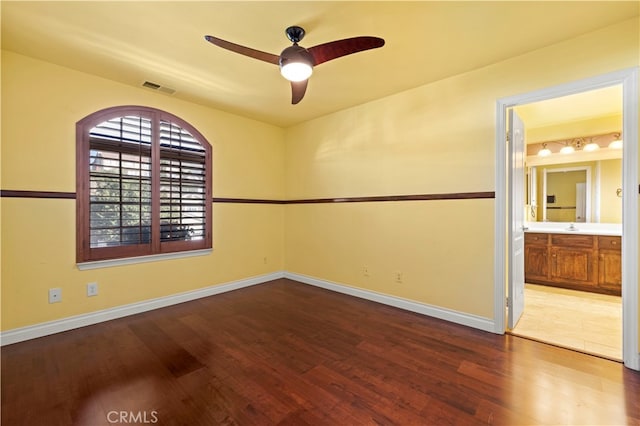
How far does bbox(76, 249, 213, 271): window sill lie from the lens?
280 centimetres

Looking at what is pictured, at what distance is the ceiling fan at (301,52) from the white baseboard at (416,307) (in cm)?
261

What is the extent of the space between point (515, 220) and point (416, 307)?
1.37 meters

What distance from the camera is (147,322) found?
113 inches

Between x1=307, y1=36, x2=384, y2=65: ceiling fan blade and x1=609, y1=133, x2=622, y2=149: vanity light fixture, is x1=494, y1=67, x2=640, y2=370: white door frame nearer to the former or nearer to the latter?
x1=307, y1=36, x2=384, y2=65: ceiling fan blade

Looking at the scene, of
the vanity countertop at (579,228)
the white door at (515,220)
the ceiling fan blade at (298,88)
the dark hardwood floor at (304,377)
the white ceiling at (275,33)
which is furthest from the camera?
the vanity countertop at (579,228)

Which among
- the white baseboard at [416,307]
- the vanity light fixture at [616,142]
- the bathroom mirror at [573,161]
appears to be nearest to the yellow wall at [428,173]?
the white baseboard at [416,307]

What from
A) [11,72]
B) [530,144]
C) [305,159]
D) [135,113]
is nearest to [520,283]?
[530,144]

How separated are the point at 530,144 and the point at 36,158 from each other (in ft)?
21.7

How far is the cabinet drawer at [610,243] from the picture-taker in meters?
3.63

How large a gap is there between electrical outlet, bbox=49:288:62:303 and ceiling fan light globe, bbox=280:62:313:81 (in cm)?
297

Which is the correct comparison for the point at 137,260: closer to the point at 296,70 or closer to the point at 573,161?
the point at 296,70

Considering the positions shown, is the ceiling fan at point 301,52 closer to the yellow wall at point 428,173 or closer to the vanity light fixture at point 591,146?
the yellow wall at point 428,173

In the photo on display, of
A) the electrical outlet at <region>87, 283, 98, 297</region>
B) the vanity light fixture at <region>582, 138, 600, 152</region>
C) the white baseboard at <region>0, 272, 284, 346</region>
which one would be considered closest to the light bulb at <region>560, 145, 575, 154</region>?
the vanity light fixture at <region>582, 138, 600, 152</region>

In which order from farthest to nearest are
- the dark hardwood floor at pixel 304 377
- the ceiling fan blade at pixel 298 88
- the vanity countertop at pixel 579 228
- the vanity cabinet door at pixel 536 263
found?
the vanity cabinet door at pixel 536 263 → the vanity countertop at pixel 579 228 → the ceiling fan blade at pixel 298 88 → the dark hardwood floor at pixel 304 377
